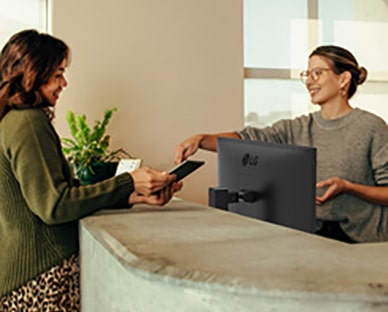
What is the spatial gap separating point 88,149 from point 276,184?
1.97 m

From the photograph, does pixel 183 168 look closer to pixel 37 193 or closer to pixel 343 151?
pixel 37 193

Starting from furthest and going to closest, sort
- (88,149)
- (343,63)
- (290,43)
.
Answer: (290,43), (88,149), (343,63)

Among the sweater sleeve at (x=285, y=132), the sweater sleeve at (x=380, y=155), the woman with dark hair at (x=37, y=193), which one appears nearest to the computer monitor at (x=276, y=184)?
the woman with dark hair at (x=37, y=193)

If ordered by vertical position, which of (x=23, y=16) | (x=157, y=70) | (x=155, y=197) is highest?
(x=23, y=16)

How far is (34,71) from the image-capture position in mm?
1745

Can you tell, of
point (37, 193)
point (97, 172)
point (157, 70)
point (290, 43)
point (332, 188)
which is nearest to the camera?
point (37, 193)

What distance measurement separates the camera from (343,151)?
2680 mm

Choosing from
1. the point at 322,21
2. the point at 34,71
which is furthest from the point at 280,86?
the point at 34,71

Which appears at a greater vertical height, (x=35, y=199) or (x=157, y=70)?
(x=157, y=70)

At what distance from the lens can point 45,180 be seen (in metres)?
1.56

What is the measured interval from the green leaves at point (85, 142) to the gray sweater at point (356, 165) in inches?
56.3

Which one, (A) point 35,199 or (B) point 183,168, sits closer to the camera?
(A) point 35,199

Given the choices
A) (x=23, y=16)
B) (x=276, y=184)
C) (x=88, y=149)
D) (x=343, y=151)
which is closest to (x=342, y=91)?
(x=343, y=151)

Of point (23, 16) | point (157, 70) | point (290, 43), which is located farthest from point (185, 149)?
point (290, 43)
